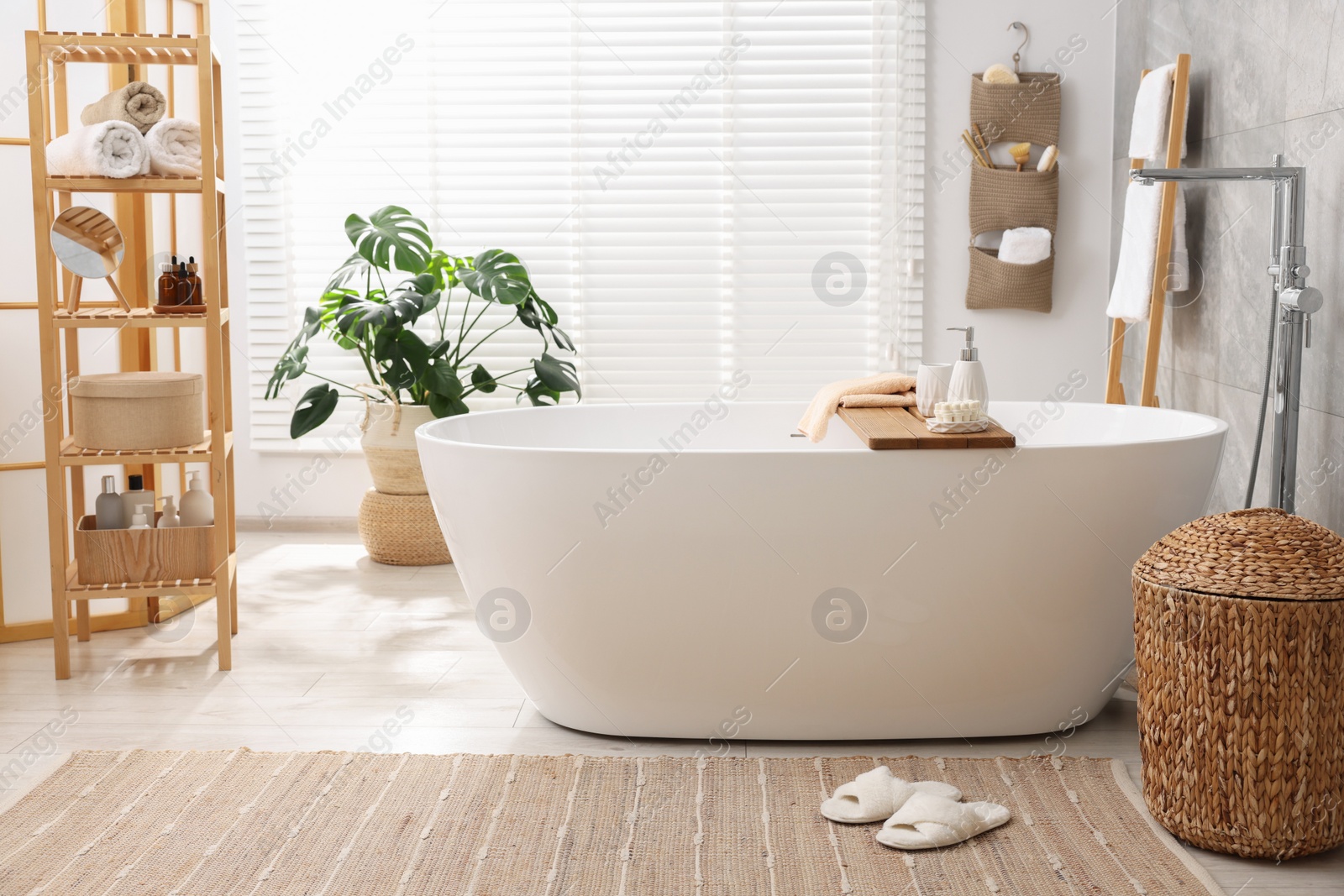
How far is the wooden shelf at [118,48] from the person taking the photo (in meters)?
2.57

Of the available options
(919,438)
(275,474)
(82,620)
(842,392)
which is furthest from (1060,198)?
(82,620)

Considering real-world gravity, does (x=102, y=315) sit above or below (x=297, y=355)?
above

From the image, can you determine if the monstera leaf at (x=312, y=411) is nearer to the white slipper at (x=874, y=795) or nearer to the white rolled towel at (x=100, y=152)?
the white rolled towel at (x=100, y=152)

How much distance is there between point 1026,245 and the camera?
383cm

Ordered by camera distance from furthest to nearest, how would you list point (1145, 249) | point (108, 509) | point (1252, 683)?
1. point (1145, 249)
2. point (108, 509)
3. point (1252, 683)

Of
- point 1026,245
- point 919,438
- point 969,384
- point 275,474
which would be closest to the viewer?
point 919,438

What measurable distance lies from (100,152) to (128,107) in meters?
0.17

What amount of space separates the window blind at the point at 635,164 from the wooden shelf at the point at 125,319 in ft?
4.74

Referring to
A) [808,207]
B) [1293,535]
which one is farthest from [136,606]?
[1293,535]

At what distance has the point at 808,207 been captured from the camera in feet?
13.0

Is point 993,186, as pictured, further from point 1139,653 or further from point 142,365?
point 142,365

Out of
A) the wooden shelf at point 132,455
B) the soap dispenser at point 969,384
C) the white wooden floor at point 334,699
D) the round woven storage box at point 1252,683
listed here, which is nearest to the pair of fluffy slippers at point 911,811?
the white wooden floor at point 334,699

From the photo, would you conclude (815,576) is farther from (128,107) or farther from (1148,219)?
(128,107)

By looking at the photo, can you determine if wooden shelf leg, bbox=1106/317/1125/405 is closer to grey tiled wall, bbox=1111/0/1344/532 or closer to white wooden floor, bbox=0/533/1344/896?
grey tiled wall, bbox=1111/0/1344/532
